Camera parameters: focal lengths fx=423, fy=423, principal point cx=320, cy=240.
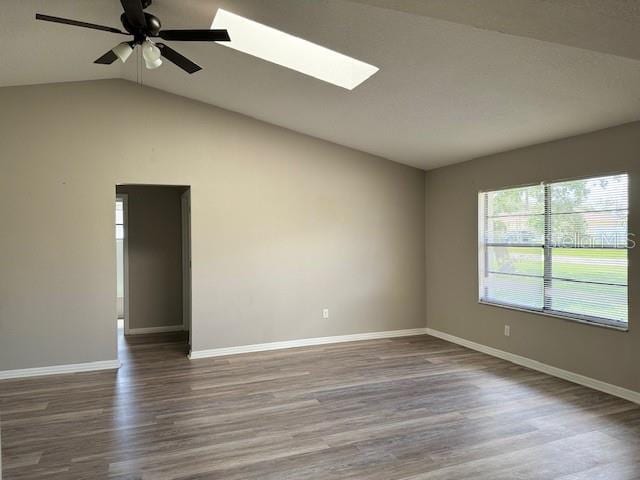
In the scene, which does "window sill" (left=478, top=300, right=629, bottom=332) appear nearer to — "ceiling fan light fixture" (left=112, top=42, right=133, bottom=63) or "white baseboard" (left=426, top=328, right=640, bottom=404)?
"white baseboard" (left=426, top=328, right=640, bottom=404)

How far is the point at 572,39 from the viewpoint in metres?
1.79

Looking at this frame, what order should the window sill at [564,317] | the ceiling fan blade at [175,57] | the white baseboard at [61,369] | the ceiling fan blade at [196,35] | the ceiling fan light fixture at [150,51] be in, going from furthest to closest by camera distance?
the white baseboard at [61,369]
the window sill at [564,317]
the ceiling fan blade at [175,57]
the ceiling fan light fixture at [150,51]
the ceiling fan blade at [196,35]

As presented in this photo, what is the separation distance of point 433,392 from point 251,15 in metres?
3.45

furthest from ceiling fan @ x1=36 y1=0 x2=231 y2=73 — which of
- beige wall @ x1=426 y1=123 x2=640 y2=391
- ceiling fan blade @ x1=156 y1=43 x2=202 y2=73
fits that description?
beige wall @ x1=426 y1=123 x2=640 y2=391

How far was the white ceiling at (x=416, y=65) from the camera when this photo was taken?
1.73 meters

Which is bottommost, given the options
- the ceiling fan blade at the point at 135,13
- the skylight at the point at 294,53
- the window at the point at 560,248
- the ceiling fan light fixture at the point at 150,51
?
the window at the point at 560,248

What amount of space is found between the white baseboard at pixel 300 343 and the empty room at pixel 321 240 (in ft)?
0.16

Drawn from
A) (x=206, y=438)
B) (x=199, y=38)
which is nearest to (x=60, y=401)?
(x=206, y=438)

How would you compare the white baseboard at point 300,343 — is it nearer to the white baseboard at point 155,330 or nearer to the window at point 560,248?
the window at point 560,248

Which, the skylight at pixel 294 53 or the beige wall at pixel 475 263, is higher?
the skylight at pixel 294 53

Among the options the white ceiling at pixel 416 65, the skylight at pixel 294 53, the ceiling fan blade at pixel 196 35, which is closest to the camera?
the white ceiling at pixel 416 65

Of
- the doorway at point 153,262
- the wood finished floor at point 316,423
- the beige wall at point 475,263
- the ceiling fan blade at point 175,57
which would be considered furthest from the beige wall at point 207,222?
the ceiling fan blade at point 175,57

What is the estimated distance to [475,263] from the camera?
5.31 m

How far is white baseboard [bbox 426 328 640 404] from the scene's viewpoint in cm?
368
